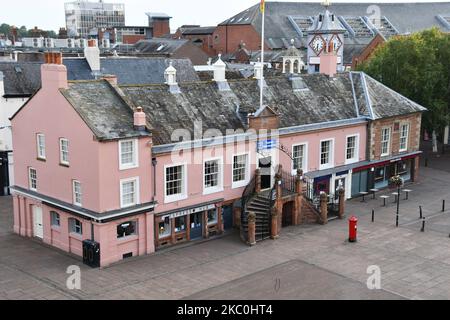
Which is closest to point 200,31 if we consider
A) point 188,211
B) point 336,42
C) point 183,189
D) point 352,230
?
point 336,42

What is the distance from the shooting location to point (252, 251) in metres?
28.5

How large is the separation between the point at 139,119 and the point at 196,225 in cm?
667

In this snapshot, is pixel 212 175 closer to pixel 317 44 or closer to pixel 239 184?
pixel 239 184

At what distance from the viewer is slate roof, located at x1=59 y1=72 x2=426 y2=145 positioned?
90.7 feet

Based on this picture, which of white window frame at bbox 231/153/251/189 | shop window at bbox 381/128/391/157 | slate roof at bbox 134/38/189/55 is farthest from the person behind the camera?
slate roof at bbox 134/38/189/55

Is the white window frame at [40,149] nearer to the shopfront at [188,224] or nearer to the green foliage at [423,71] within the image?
the shopfront at [188,224]

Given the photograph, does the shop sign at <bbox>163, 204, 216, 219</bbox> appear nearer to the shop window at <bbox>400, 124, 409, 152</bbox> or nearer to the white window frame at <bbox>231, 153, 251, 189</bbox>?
the white window frame at <bbox>231, 153, 251, 189</bbox>

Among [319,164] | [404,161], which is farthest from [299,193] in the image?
[404,161]

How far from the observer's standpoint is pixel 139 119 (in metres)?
27.2

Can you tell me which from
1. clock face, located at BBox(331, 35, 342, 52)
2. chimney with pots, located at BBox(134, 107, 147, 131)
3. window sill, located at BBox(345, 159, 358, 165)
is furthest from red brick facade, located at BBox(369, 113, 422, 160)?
clock face, located at BBox(331, 35, 342, 52)

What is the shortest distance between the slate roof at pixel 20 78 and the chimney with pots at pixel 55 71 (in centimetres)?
1373

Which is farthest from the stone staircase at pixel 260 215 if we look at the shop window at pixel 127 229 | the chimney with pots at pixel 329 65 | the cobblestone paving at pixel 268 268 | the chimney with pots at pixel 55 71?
the chimney with pots at pixel 329 65

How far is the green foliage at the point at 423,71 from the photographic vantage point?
1893 inches

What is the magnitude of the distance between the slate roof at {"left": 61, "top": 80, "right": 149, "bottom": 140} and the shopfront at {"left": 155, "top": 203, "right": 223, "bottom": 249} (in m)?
4.59
